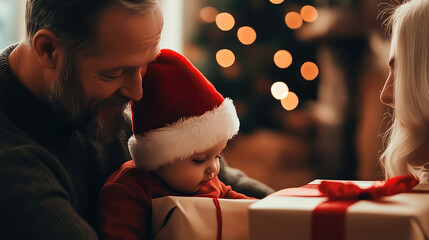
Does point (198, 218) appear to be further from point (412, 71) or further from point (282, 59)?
point (282, 59)

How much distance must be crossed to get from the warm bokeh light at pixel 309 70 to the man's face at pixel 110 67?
1.62 m

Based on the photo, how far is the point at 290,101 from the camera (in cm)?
262

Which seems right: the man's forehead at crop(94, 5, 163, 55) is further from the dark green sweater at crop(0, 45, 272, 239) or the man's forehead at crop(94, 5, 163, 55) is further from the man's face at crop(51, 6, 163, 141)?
the dark green sweater at crop(0, 45, 272, 239)

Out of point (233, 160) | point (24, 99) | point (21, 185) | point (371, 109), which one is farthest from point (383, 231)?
point (233, 160)

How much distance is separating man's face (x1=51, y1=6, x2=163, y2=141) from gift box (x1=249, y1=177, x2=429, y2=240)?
385 mm

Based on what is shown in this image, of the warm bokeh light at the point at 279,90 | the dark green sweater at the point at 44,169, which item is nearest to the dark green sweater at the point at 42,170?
the dark green sweater at the point at 44,169

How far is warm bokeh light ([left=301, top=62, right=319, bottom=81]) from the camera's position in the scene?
2576mm

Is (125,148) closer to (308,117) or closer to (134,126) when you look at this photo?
(134,126)

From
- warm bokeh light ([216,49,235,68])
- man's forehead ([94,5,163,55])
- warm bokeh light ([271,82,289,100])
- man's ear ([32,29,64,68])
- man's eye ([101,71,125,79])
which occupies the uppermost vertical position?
man's forehead ([94,5,163,55])

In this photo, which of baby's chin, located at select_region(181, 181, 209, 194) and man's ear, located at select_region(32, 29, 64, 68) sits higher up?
man's ear, located at select_region(32, 29, 64, 68)

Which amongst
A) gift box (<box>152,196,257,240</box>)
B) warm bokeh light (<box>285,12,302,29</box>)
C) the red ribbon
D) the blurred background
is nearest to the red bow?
the red ribbon

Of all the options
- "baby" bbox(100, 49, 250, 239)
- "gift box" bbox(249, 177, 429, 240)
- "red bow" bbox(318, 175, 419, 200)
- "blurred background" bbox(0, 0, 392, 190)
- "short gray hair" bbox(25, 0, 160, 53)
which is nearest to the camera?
"gift box" bbox(249, 177, 429, 240)

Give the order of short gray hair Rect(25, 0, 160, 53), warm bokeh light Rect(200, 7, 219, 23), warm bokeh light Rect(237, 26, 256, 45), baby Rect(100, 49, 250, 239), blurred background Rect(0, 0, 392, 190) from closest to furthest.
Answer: short gray hair Rect(25, 0, 160, 53) < baby Rect(100, 49, 250, 239) < blurred background Rect(0, 0, 392, 190) < warm bokeh light Rect(237, 26, 256, 45) < warm bokeh light Rect(200, 7, 219, 23)

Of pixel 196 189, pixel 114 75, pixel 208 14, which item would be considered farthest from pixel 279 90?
pixel 114 75
